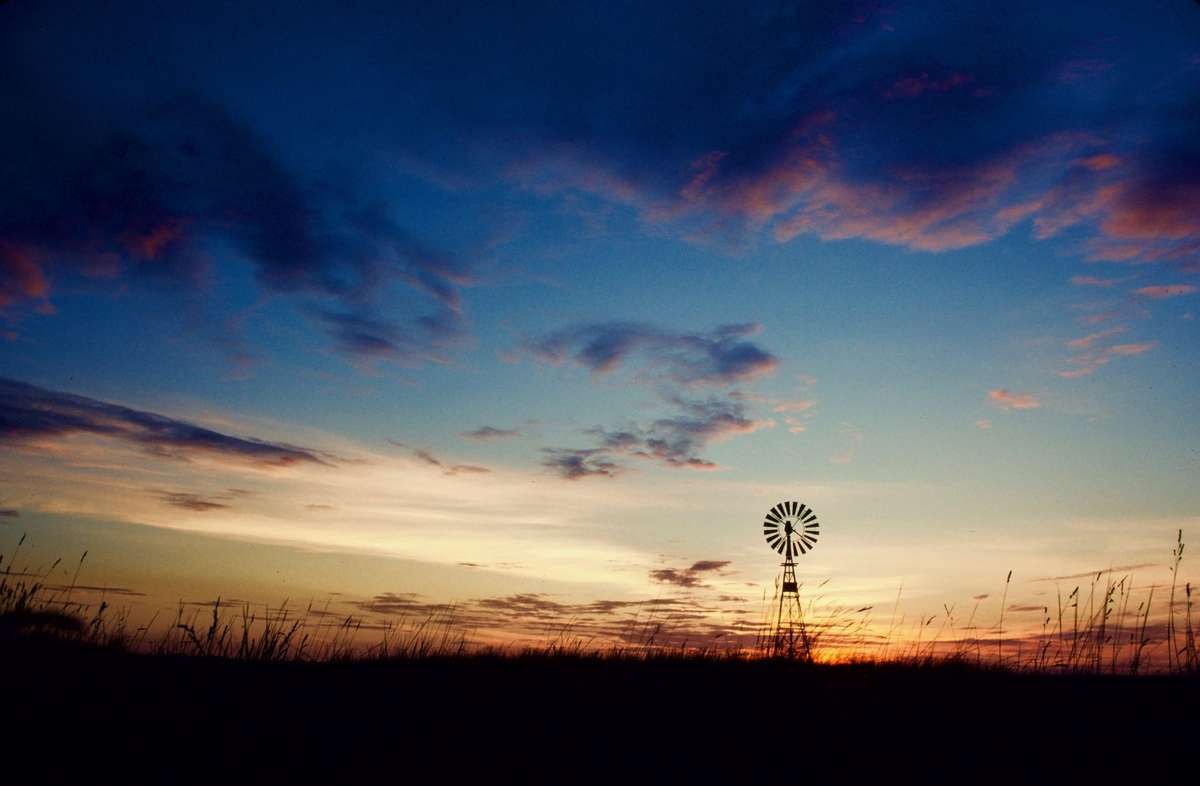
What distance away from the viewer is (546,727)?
5.38m

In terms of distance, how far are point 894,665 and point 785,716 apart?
515 cm

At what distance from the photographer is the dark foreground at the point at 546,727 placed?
434cm

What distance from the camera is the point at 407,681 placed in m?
7.16

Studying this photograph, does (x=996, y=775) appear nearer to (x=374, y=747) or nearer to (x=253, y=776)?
(x=374, y=747)

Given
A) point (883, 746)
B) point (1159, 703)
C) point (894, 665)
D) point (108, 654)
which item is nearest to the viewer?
point (883, 746)

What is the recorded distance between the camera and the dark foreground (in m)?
4.34

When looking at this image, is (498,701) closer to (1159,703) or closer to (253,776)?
(253,776)

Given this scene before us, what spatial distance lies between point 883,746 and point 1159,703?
152 inches

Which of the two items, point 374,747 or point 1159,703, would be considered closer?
point 374,747

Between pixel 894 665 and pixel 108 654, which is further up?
pixel 894 665

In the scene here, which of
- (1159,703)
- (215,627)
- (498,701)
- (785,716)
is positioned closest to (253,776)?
(498,701)

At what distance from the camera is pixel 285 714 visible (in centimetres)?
530

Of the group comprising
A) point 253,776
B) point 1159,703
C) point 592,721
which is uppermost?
point 1159,703

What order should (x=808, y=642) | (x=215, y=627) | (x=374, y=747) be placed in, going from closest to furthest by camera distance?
(x=374, y=747) < (x=215, y=627) < (x=808, y=642)
